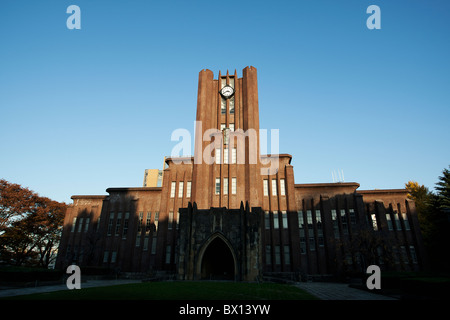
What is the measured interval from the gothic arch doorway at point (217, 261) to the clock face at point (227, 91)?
68.2 ft

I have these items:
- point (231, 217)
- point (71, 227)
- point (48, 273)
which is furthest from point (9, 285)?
point (71, 227)

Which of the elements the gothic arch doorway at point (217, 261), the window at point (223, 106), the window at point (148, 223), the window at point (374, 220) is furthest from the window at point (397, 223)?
the window at point (148, 223)

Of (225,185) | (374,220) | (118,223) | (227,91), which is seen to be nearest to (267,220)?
(225,185)

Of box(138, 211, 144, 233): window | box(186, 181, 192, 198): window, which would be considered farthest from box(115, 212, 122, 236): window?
box(186, 181, 192, 198): window

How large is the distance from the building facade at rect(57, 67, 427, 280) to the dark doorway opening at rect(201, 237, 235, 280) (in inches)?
4.4

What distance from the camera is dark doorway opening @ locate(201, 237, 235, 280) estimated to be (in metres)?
26.1

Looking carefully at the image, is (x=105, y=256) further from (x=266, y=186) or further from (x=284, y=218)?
(x=284, y=218)

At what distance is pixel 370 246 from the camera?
77.3 feet

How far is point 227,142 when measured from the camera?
114ft

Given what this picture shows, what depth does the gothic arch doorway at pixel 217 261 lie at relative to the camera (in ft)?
82.0

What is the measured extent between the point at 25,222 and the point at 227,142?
102 ft

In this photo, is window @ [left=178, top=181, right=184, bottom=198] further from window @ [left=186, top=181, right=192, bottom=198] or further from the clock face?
the clock face

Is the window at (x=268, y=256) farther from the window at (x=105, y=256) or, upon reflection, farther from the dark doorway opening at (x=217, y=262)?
the window at (x=105, y=256)

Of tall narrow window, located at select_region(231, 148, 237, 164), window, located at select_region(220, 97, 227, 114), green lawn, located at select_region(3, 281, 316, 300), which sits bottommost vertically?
green lawn, located at select_region(3, 281, 316, 300)
